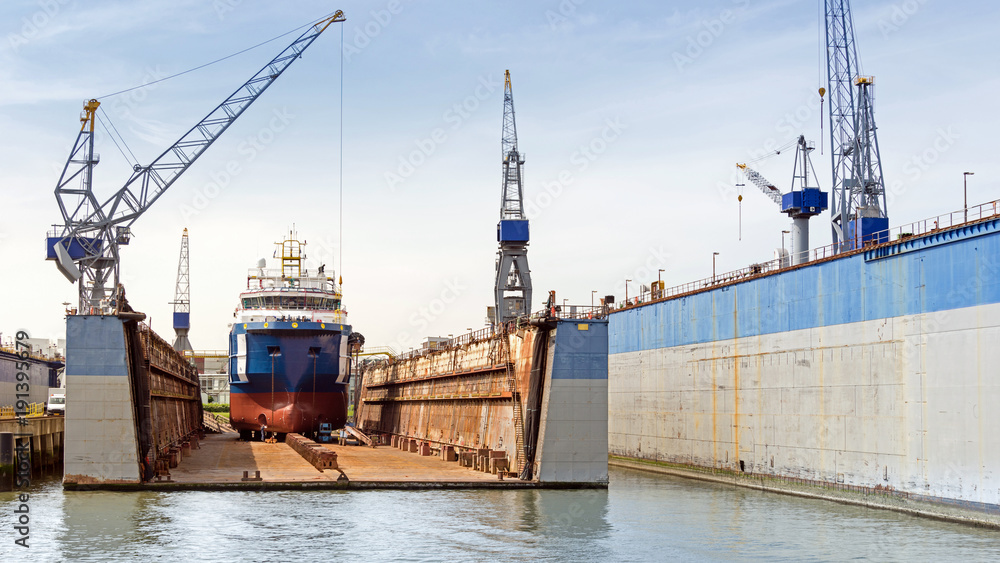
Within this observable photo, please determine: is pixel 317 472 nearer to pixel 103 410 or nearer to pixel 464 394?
pixel 103 410

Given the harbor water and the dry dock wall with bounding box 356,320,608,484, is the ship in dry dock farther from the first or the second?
the harbor water

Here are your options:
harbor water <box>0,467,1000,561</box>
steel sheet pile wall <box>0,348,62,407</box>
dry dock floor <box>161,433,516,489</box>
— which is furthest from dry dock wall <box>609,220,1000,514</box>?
steel sheet pile wall <box>0,348,62,407</box>

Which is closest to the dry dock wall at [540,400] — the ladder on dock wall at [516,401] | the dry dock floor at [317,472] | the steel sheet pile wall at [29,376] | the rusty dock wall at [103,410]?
the ladder on dock wall at [516,401]

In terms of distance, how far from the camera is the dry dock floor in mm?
33625

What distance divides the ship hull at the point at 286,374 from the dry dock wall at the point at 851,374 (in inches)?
721

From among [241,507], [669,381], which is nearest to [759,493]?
[669,381]

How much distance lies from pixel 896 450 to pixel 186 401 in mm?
45342

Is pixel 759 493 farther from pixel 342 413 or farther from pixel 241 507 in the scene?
pixel 342 413

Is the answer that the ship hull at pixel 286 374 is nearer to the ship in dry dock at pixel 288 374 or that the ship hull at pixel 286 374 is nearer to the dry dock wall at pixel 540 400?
the ship in dry dock at pixel 288 374

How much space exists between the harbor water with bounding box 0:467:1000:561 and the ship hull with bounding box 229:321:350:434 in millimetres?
18432

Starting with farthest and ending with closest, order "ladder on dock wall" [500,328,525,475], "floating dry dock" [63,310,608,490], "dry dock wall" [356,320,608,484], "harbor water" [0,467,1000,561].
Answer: "ladder on dock wall" [500,328,525,475], "dry dock wall" [356,320,608,484], "floating dry dock" [63,310,608,490], "harbor water" [0,467,1000,561]

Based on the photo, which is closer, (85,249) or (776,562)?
(776,562)

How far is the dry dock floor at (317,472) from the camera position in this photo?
3362 centimetres

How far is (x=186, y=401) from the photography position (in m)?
63.1
